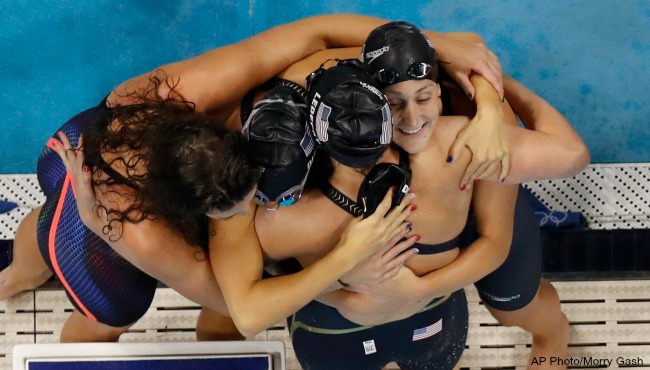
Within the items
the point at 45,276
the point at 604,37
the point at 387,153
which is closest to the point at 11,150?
the point at 45,276

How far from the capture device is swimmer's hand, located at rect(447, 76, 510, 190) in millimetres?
2756

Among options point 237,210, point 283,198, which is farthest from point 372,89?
point 237,210

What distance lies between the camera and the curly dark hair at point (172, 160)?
97.7 inches

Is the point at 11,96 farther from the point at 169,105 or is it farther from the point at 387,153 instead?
the point at 387,153

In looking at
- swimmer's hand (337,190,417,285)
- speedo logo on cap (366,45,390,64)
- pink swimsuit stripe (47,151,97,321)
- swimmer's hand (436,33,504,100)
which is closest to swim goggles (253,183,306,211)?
swimmer's hand (337,190,417,285)

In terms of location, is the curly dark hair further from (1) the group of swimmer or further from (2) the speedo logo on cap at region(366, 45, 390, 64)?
(2) the speedo logo on cap at region(366, 45, 390, 64)

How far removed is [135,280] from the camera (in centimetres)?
340

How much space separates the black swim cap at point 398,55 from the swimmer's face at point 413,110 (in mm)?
30

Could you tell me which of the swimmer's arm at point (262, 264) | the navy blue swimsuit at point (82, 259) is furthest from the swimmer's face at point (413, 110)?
the navy blue swimsuit at point (82, 259)

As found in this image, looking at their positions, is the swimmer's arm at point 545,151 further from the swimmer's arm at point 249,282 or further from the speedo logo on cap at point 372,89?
the swimmer's arm at point 249,282

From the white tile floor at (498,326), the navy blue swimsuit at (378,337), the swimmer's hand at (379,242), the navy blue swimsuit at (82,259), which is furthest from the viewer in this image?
the white tile floor at (498,326)

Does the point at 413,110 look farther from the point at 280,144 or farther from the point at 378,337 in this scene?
the point at 378,337

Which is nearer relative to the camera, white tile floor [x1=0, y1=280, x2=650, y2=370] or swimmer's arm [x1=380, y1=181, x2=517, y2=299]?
swimmer's arm [x1=380, y1=181, x2=517, y2=299]

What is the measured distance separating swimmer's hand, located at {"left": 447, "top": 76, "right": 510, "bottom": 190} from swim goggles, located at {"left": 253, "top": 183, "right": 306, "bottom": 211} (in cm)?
58
